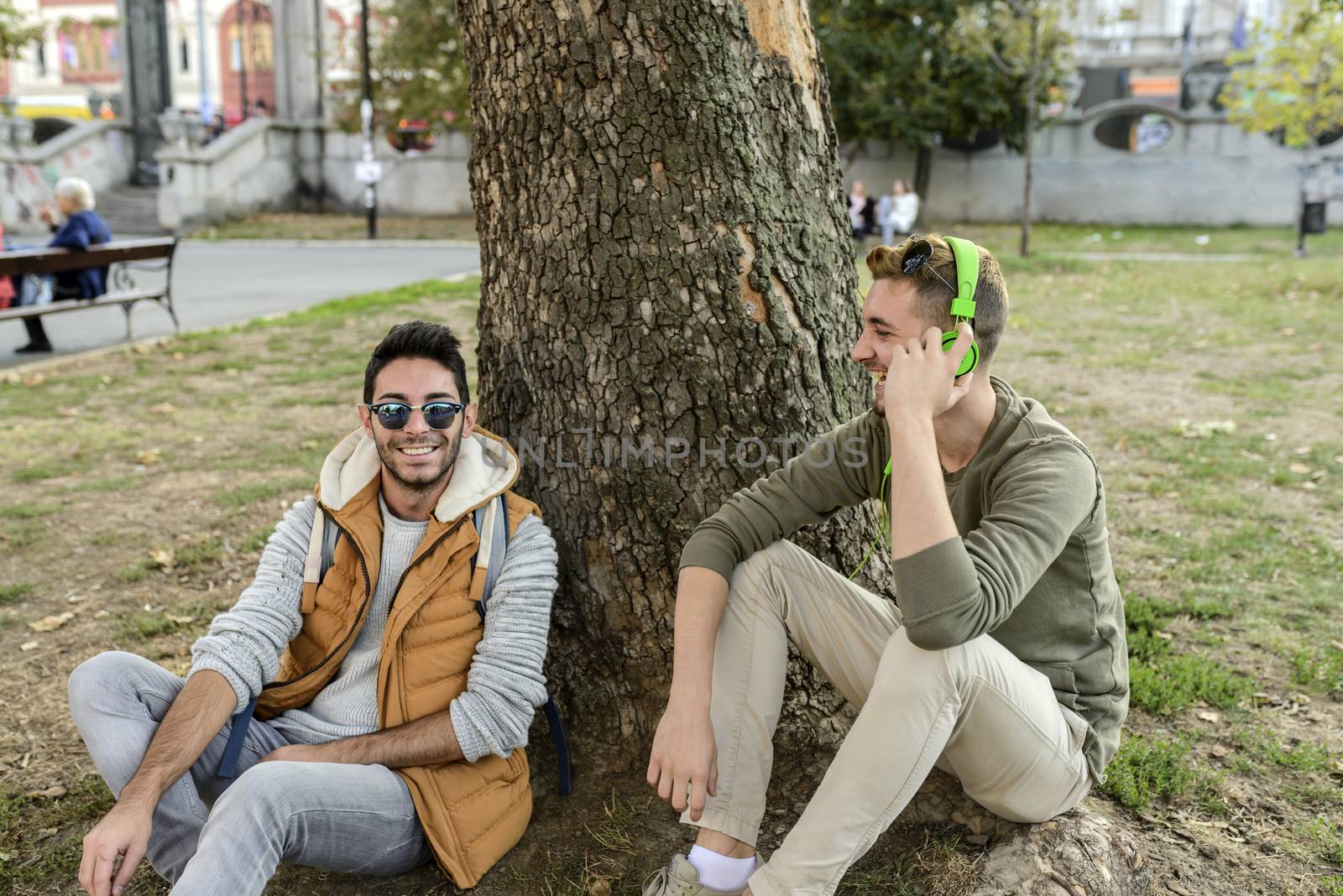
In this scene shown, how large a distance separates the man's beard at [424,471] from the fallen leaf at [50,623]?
2.29m

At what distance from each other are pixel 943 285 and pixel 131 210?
94.7 ft

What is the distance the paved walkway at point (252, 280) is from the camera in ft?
36.4

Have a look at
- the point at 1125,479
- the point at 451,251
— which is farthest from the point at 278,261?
the point at 1125,479

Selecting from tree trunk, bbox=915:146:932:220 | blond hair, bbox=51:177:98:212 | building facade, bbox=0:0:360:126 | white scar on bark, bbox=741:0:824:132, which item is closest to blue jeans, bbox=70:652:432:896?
white scar on bark, bbox=741:0:824:132

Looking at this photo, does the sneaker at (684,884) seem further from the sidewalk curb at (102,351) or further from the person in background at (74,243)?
the person in background at (74,243)

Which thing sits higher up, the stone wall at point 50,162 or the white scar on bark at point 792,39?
the white scar on bark at point 792,39

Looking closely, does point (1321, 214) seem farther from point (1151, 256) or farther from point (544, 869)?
point (544, 869)

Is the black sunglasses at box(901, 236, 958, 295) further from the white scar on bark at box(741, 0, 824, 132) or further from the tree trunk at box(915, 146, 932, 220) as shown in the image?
the tree trunk at box(915, 146, 932, 220)

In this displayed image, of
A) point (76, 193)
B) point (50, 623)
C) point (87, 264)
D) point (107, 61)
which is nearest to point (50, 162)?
point (76, 193)

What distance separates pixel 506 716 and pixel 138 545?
3217mm

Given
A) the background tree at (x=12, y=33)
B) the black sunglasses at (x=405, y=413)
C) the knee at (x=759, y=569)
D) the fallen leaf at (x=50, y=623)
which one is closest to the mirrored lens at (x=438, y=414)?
the black sunglasses at (x=405, y=413)

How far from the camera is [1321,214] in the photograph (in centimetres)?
1983

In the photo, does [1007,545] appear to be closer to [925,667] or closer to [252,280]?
[925,667]

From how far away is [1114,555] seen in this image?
15.9ft
